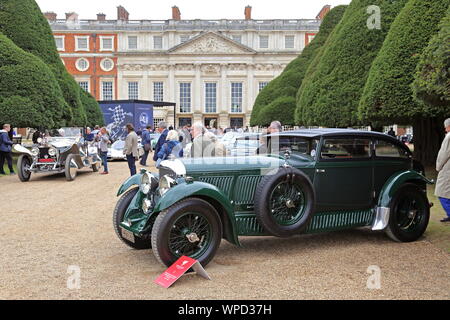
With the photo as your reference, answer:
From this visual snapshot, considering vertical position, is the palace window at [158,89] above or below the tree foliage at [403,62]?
above

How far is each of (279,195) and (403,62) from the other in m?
7.90

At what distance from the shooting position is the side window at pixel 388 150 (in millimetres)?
6344

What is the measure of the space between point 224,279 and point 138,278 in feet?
3.02

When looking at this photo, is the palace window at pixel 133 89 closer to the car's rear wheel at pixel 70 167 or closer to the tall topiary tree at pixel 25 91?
the tall topiary tree at pixel 25 91

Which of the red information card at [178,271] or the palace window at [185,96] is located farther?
the palace window at [185,96]

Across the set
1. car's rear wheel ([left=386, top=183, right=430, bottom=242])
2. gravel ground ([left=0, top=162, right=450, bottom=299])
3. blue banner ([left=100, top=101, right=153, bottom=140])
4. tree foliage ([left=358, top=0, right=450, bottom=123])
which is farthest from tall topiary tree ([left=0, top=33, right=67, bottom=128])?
car's rear wheel ([left=386, top=183, right=430, bottom=242])

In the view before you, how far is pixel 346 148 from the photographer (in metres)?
6.22

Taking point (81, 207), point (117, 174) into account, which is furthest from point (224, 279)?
point (117, 174)

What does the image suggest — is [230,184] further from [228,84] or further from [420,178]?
[228,84]

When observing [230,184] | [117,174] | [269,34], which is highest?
[269,34]

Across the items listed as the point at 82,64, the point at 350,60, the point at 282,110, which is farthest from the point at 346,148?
the point at 82,64

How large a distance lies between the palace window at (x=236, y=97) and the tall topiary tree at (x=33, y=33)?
41677mm

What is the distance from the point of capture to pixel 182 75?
6200 cm

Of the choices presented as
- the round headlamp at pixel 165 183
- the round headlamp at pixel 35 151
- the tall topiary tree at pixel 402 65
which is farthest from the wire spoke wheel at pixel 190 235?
the round headlamp at pixel 35 151
